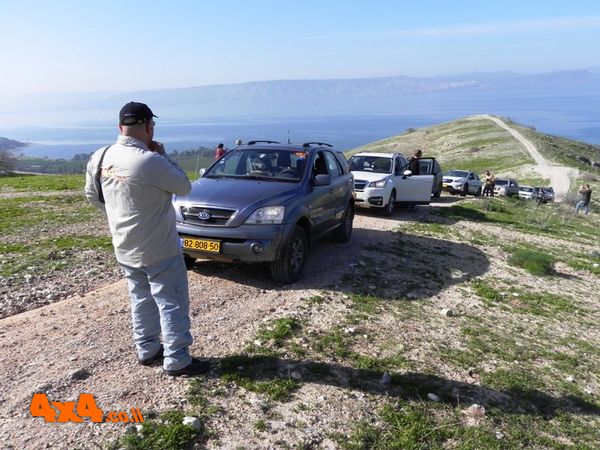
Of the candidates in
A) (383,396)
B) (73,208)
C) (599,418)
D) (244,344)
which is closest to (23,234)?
(73,208)

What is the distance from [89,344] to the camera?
15.7 ft

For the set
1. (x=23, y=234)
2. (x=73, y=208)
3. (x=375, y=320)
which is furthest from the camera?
(x=73, y=208)

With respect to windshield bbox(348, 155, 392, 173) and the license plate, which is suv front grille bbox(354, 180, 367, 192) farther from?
the license plate

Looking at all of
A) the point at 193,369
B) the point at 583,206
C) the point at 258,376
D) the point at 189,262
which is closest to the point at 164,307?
the point at 193,369

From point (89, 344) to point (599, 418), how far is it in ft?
16.9

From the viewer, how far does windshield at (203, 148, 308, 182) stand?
787cm

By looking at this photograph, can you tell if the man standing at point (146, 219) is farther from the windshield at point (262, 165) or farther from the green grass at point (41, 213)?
the green grass at point (41, 213)

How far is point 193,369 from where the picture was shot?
4.26 metres

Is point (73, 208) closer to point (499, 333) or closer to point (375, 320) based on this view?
point (375, 320)

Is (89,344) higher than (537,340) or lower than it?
higher

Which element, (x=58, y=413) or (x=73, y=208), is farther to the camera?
(x=73, y=208)

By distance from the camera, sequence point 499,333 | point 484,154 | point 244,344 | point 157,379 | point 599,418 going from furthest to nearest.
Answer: point 484,154, point 499,333, point 244,344, point 599,418, point 157,379

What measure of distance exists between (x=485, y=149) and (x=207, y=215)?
2796 inches

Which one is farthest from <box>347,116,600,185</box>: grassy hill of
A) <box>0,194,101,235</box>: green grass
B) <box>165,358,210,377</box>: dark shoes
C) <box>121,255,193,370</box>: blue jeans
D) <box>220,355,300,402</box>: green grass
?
<box>121,255,193,370</box>: blue jeans
